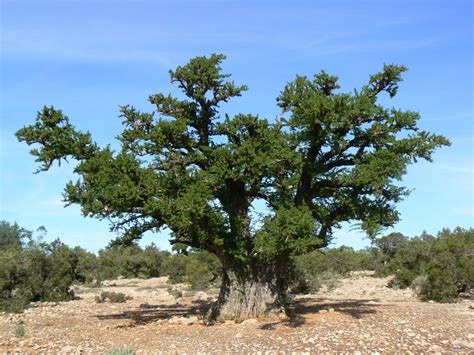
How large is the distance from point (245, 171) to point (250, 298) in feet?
14.5

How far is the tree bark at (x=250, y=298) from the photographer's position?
1769 cm

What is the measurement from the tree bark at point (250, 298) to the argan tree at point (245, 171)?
0.03 meters

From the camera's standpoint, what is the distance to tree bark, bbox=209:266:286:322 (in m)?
17.7

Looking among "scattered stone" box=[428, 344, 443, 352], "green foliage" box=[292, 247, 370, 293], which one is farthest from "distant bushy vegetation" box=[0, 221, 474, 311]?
"scattered stone" box=[428, 344, 443, 352]

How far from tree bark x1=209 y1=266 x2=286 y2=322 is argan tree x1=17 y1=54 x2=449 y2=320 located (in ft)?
0.11

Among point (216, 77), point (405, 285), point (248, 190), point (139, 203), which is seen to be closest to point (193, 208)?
point (139, 203)

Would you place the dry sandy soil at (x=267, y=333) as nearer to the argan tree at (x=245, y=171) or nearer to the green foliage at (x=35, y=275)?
the argan tree at (x=245, y=171)

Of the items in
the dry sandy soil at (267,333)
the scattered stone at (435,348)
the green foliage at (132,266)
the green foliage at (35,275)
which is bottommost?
the scattered stone at (435,348)

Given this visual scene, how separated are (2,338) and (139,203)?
231 inches

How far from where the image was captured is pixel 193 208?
15.1 m

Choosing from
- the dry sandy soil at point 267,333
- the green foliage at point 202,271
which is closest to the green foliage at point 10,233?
the green foliage at point 202,271

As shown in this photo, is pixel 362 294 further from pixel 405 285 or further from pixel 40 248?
pixel 40 248

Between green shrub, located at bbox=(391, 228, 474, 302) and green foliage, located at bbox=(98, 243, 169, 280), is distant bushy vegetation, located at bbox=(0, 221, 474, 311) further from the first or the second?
green foliage, located at bbox=(98, 243, 169, 280)

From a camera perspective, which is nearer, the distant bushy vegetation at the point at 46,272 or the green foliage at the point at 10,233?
the distant bushy vegetation at the point at 46,272
